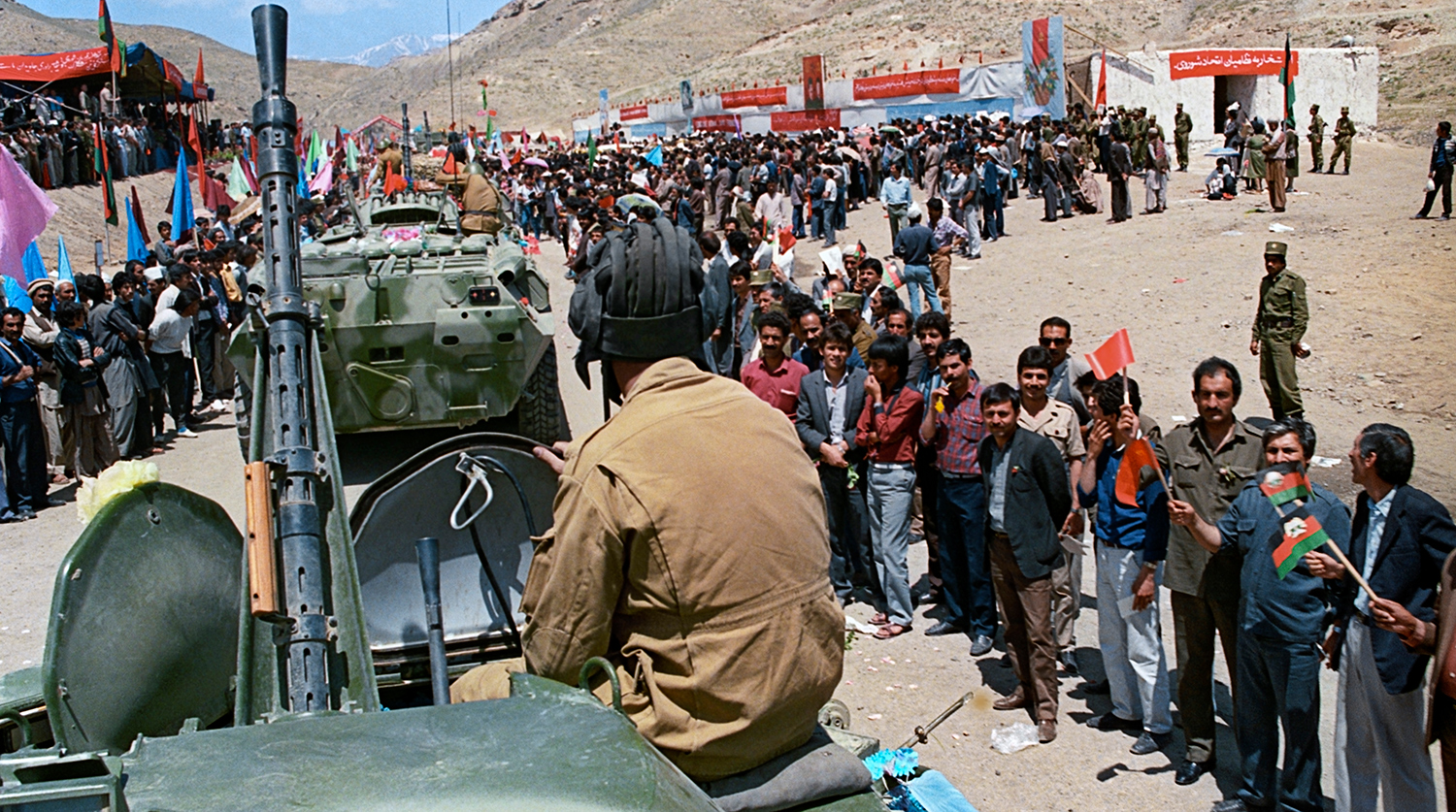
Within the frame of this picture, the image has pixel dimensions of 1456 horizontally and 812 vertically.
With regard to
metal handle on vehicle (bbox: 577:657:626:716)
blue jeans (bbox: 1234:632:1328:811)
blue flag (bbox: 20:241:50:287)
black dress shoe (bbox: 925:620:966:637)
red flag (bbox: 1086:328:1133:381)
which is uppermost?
blue flag (bbox: 20:241:50:287)

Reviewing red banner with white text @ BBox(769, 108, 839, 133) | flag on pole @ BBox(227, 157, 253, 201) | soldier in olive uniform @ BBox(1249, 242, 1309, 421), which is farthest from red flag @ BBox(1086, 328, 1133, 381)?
red banner with white text @ BBox(769, 108, 839, 133)

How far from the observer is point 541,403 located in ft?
31.9

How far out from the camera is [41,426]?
29.7 feet

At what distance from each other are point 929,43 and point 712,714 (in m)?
52.6

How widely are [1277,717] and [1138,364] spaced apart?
308 inches

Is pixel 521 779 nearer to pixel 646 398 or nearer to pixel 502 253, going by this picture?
pixel 646 398

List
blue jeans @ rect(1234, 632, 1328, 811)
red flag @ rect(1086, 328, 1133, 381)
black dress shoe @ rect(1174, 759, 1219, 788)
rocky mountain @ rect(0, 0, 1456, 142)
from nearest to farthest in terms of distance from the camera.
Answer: blue jeans @ rect(1234, 632, 1328, 811), red flag @ rect(1086, 328, 1133, 381), black dress shoe @ rect(1174, 759, 1219, 788), rocky mountain @ rect(0, 0, 1456, 142)

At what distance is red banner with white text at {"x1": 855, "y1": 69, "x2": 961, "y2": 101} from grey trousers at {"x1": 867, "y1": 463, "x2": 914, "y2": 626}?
27.2 m

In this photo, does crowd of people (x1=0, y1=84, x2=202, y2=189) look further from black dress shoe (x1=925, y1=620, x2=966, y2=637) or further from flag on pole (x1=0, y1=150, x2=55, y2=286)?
black dress shoe (x1=925, y1=620, x2=966, y2=637)

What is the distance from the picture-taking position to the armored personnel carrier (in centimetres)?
872

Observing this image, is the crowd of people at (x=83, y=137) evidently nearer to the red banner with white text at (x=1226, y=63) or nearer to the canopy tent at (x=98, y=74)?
the canopy tent at (x=98, y=74)

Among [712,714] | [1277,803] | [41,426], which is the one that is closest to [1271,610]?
[1277,803]

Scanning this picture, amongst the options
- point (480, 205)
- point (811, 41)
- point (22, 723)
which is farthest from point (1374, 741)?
point (811, 41)

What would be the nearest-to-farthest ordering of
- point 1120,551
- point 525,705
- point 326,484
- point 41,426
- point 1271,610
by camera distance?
1. point 525,705
2. point 326,484
3. point 1271,610
4. point 1120,551
5. point 41,426
